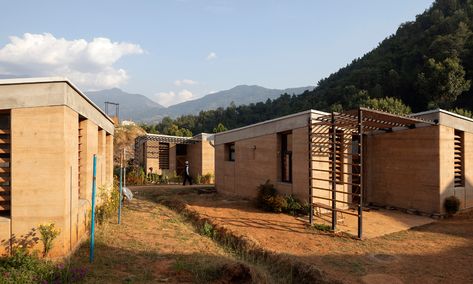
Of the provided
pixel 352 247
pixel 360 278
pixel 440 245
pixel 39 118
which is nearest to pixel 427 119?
pixel 440 245

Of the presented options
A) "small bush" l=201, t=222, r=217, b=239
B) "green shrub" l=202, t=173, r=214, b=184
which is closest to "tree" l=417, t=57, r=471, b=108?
"green shrub" l=202, t=173, r=214, b=184

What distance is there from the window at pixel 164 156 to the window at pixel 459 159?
20327mm

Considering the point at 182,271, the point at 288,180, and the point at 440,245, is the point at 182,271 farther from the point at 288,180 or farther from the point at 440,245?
the point at 288,180

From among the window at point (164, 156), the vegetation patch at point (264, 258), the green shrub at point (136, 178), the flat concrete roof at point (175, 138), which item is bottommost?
the vegetation patch at point (264, 258)

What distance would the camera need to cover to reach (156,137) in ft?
84.7

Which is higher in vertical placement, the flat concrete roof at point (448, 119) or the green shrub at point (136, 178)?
the flat concrete roof at point (448, 119)

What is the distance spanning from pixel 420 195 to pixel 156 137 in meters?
18.5

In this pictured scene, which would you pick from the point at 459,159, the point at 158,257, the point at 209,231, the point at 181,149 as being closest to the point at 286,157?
the point at 209,231

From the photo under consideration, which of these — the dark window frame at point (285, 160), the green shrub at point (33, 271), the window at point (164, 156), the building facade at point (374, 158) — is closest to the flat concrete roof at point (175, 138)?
the window at point (164, 156)

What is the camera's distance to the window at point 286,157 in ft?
44.7

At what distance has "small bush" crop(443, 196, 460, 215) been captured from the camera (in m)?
12.2

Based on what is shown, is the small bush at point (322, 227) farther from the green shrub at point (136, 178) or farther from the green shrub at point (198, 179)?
the green shrub at point (136, 178)

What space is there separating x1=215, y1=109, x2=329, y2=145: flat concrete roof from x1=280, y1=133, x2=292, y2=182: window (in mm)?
504

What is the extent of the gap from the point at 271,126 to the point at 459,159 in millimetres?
7371
